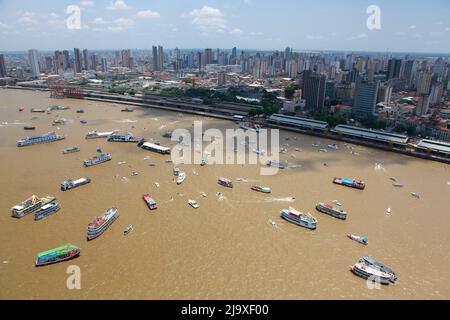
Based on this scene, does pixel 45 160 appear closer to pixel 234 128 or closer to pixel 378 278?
pixel 234 128

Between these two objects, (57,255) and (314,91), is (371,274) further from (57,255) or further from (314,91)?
(314,91)

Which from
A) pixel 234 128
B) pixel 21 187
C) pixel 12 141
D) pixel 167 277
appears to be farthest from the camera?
pixel 234 128

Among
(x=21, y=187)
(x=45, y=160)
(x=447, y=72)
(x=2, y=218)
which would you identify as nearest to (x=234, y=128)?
(x=45, y=160)

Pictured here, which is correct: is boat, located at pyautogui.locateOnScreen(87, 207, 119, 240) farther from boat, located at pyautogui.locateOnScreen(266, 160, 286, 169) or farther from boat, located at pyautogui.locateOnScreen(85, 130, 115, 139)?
boat, located at pyautogui.locateOnScreen(85, 130, 115, 139)

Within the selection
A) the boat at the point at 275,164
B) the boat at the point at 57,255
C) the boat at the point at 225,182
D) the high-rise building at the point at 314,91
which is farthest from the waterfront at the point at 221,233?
the high-rise building at the point at 314,91

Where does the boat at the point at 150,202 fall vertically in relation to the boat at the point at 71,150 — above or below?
below

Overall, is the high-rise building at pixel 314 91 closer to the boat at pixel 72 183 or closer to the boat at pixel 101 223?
the boat at pixel 72 183
